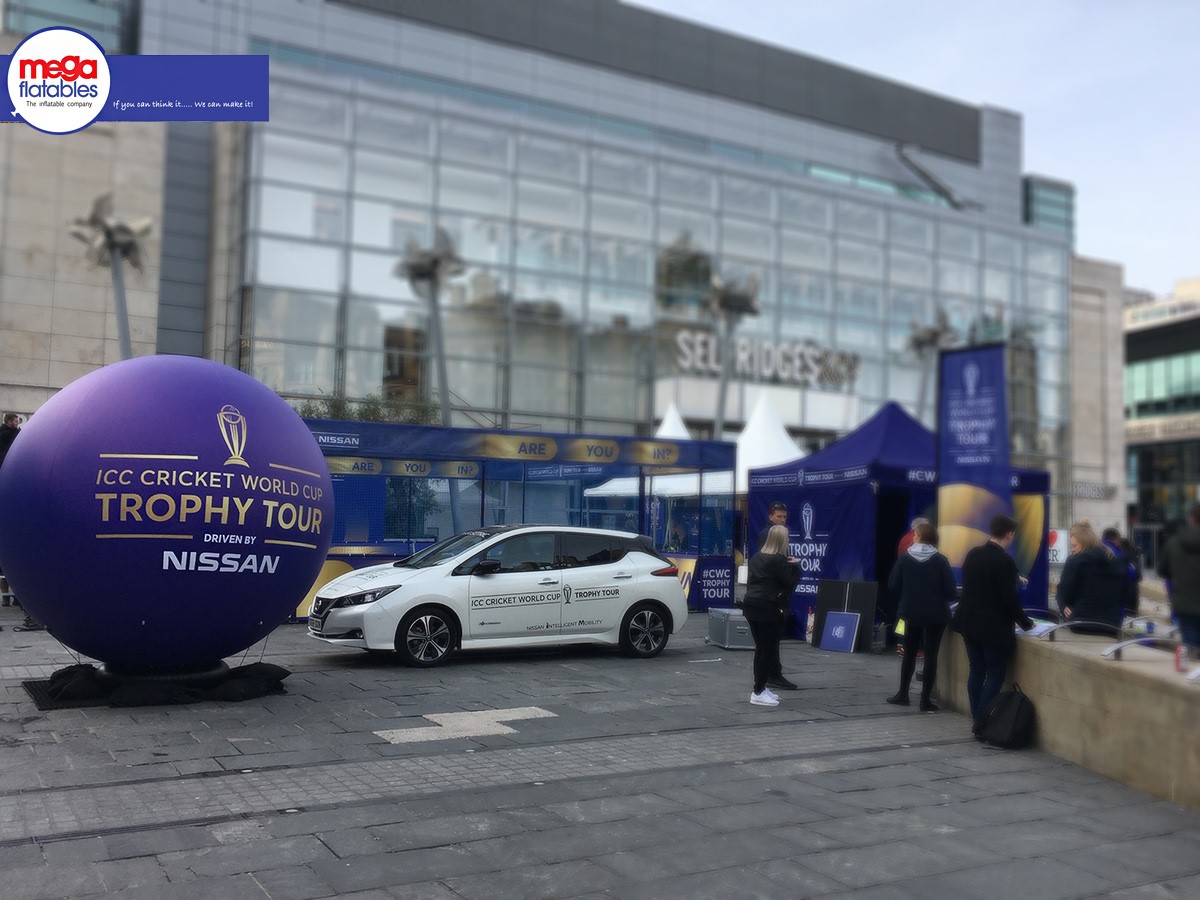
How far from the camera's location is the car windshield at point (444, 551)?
12211 millimetres

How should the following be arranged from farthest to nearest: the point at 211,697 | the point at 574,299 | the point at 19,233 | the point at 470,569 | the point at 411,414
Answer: the point at 574,299 → the point at 19,233 → the point at 411,414 → the point at 470,569 → the point at 211,697

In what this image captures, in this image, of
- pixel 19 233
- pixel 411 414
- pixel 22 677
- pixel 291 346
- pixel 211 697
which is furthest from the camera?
pixel 291 346

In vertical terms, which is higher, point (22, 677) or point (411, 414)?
point (411, 414)

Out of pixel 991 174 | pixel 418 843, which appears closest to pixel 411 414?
pixel 418 843

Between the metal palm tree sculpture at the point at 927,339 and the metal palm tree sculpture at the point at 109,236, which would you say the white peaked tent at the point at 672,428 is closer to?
the metal palm tree sculpture at the point at 109,236

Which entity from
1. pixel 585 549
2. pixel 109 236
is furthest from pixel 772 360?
pixel 585 549

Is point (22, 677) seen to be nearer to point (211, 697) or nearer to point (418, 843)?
point (211, 697)

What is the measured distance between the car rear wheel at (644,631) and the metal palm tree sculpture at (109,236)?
1937 cm

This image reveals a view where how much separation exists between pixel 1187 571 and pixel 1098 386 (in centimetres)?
4727

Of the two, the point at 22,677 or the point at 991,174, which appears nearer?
the point at 22,677

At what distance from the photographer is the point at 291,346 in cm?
2966

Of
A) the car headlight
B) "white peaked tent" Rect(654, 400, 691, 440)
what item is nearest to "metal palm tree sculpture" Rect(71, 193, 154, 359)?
"white peaked tent" Rect(654, 400, 691, 440)

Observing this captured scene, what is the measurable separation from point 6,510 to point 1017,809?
8.04m

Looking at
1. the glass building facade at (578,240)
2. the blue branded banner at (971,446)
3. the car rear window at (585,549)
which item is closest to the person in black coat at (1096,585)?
the blue branded banner at (971,446)
